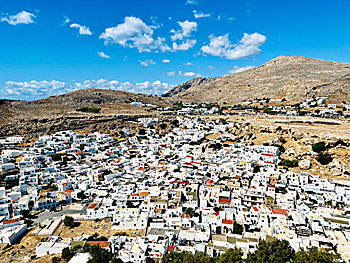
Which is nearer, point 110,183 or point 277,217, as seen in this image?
point 277,217

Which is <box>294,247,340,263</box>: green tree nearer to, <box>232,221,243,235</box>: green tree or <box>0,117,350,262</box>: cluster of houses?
<box>0,117,350,262</box>: cluster of houses

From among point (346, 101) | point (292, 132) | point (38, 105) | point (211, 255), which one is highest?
point (38, 105)

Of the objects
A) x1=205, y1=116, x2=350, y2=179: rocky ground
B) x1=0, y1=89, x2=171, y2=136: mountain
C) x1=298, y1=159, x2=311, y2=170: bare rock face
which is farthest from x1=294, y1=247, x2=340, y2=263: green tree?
x1=0, y1=89, x2=171, y2=136: mountain

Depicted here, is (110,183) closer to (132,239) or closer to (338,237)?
(132,239)

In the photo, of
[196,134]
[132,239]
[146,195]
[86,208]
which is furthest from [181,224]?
[196,134]

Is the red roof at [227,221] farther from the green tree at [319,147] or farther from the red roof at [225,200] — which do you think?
the green tree at [319,147]
